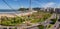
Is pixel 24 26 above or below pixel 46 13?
below

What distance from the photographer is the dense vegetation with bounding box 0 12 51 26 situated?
235 cm

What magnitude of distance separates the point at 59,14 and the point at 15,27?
73 centimetres

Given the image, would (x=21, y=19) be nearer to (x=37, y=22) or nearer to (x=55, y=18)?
(x=37, y=22)

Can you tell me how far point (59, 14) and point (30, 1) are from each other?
507 millimetres

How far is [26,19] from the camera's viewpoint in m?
2.44

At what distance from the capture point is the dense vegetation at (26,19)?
2352 millimetres

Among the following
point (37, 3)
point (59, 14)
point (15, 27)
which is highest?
point (37, 3)

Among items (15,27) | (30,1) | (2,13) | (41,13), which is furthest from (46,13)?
(2,13)

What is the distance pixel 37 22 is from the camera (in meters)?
2.43

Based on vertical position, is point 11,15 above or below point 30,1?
below

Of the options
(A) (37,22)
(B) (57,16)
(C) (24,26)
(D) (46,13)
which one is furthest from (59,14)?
(C) (24,26)

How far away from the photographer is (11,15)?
2381 mm

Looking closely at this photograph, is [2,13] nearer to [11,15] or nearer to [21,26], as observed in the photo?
[11,15]

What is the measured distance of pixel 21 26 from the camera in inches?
94.0
